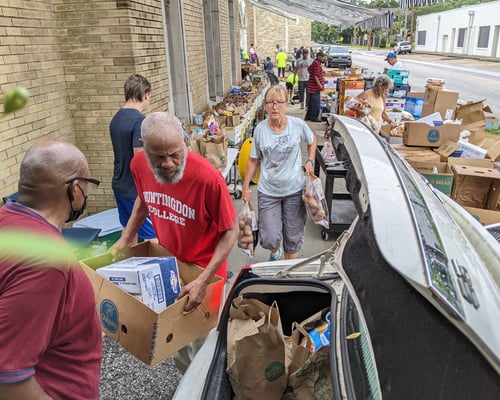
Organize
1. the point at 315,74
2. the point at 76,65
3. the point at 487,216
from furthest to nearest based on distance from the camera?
the point at 315,74, the point at 76,65, the point at 487,216

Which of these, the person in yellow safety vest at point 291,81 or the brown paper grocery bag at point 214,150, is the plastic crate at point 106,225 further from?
the person in yellow safety vest at point 291,81

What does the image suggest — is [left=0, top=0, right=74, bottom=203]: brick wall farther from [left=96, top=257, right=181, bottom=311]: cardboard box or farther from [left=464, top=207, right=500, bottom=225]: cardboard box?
[left=464, top=207, right=500, bottom=225]: cardboard box

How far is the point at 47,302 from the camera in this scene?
1312mm

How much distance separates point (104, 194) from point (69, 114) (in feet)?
3.74

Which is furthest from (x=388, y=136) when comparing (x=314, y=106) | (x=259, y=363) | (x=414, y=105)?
(x=314, y=106)

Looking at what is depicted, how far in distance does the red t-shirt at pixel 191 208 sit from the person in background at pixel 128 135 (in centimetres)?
103

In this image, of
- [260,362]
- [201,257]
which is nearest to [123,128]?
[201,257]

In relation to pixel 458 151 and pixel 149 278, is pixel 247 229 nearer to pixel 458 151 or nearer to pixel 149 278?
pixel 149 278

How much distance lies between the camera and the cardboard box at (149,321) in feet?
6.65

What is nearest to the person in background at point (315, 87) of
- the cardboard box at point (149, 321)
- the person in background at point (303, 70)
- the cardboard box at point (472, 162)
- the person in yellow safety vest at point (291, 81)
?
the person in background at point (303, 70)

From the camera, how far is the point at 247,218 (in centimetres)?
395

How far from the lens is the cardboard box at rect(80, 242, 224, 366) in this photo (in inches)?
79.8

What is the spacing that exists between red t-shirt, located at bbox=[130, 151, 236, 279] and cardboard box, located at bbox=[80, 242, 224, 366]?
1.07ft

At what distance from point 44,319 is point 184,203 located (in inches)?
53.5
